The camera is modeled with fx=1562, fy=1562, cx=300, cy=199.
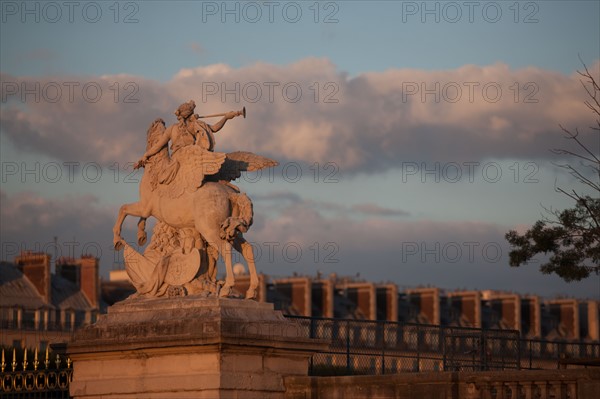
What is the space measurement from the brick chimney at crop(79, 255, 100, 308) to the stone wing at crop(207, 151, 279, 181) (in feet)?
242

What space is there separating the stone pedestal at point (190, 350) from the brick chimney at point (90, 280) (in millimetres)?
73915

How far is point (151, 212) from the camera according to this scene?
22375 mm

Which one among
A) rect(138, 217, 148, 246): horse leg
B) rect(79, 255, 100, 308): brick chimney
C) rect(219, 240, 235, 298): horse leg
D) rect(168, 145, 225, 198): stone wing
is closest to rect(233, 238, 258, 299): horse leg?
rect(219, 240, 235, 298): horse leg

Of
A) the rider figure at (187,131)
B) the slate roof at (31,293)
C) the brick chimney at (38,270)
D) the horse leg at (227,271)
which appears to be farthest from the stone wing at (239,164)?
the brick chimney at (38,270)

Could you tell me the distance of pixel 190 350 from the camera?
20.8 metres

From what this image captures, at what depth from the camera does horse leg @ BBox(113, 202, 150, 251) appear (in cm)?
2251

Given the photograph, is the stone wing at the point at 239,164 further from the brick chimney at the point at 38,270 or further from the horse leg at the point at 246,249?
the brick chimney at the point at 38,270

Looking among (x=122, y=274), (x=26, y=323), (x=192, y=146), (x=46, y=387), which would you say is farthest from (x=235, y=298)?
(x=122, y=274)

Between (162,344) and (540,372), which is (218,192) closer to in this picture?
(162,344)

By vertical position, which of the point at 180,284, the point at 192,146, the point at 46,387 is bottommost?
the point at 46,387

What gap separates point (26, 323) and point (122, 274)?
24.4 meters

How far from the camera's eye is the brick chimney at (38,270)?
303 ft

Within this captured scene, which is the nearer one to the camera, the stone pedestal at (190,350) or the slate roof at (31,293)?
the stone pedestal at (190,350)

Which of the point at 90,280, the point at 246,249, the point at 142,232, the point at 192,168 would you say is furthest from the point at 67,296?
the point at 246,249
